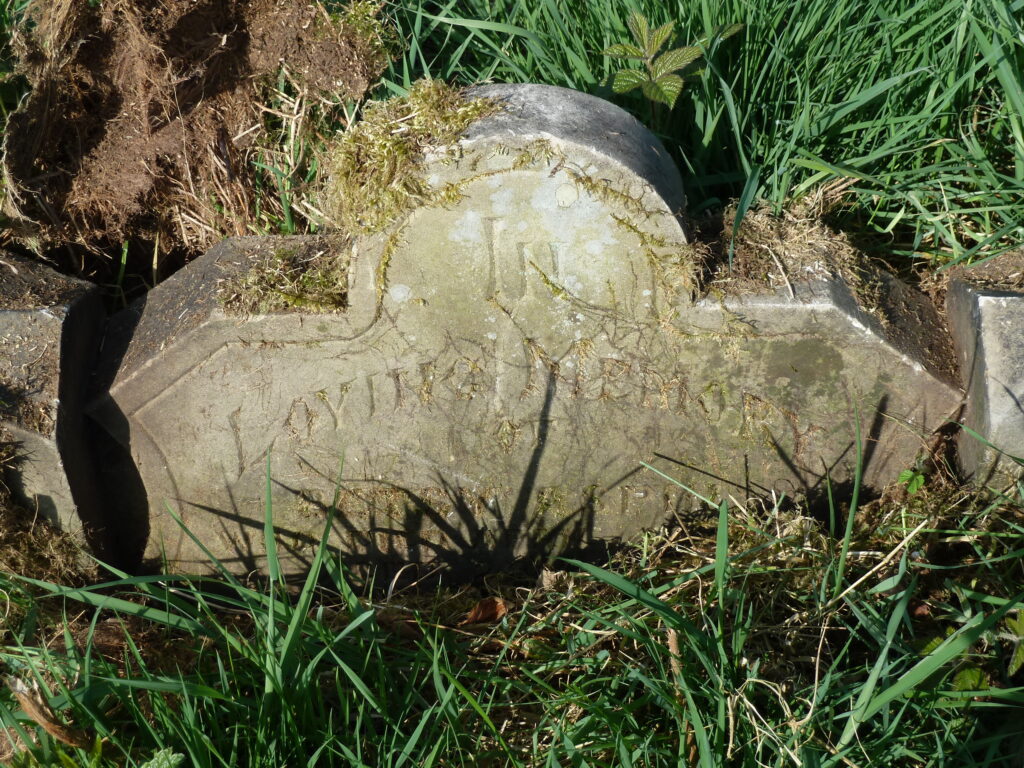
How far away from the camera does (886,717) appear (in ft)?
5.65

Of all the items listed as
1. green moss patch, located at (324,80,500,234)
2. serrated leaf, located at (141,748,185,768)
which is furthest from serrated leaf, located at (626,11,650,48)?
serrated leaf, located at (141,748,185,768)

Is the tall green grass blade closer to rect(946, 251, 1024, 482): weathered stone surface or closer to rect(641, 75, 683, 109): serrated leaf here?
rect(946, 251, 1024, 482): weathered stone surface

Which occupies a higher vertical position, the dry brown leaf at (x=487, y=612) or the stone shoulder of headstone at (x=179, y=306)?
the stone shoulder of headstone at (x=179, y=306)

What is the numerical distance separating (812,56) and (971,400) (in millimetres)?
1001

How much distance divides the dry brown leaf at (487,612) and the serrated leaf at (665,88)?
4.45ft

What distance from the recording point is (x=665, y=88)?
7.49ft

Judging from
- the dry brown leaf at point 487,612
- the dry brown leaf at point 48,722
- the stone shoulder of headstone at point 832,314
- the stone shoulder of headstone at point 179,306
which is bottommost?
the dry brown leaf at point 487,612

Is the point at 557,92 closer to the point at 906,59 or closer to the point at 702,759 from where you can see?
the point at 906,59

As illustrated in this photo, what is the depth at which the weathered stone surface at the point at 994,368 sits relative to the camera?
7.06 ft

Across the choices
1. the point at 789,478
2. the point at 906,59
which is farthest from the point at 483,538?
the point at 906,59

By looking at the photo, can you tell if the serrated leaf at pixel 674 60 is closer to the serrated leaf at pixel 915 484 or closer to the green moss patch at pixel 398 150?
the green moss patch at pixel 398 150

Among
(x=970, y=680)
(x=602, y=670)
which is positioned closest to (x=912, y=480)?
(x=970, y=680)

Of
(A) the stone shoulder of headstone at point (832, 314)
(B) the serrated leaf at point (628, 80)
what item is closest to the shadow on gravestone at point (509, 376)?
(A) the stone shoulder of headstone at point (832, 314)

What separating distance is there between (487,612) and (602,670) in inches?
17.5
